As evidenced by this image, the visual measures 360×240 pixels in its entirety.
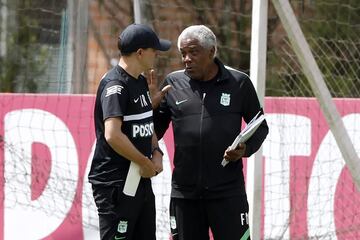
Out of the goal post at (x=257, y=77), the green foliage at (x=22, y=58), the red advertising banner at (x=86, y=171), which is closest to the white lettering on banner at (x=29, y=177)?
the red advertising banner at (x=86, y=171)

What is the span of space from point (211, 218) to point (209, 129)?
1.89 feet

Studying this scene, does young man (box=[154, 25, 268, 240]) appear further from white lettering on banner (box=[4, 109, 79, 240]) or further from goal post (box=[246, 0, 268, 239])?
white lettering on banner (box=[4, 109, 79, 240])

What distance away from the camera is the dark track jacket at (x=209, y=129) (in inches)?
261

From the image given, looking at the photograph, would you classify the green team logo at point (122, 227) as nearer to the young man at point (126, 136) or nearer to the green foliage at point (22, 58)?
the young man at point (126, 136)

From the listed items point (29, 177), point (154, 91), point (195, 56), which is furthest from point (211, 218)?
point (29, 177)

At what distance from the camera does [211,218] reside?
668 cm

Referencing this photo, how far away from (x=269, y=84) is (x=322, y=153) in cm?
345

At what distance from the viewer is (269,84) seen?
11.9 meters

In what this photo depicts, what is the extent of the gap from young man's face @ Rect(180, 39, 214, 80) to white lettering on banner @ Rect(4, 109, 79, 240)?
2193 millimetres

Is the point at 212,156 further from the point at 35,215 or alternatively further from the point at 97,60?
the point at 97,60

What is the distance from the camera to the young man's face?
665cm

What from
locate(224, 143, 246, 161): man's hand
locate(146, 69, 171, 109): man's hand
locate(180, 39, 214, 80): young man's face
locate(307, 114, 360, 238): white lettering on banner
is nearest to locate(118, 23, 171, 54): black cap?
locate(180, 39, 214, 80): young man's face

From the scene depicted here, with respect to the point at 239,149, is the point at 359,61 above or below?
above

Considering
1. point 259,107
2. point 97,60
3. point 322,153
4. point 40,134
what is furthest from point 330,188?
point 97,60
